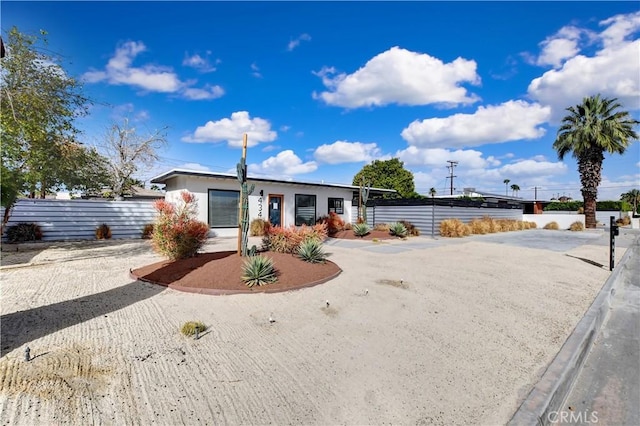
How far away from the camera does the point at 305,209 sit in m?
16.9

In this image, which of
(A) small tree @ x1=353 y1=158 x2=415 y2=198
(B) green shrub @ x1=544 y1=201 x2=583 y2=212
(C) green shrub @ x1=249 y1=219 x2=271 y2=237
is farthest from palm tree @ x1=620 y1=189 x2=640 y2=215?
(C) green shrub @ x1=249 y1=219 x2=271 y2=237

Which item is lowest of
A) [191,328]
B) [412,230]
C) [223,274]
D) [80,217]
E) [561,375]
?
[561,375]

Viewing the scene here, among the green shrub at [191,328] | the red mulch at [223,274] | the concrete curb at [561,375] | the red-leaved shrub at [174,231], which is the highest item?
the red-leaved shrub at [174,231]

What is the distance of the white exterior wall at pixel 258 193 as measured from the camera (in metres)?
13.1

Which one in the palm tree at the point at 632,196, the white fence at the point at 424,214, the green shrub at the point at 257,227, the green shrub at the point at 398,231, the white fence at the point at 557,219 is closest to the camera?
the green shrub at the point at 257,227

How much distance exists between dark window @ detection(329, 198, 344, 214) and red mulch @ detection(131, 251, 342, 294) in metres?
11.2

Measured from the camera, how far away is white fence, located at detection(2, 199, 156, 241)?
11211mm

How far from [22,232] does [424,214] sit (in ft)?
58.0

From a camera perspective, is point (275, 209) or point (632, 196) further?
point (632, 196)

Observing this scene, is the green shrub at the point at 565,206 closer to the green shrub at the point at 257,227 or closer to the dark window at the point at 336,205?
the dark window at the point at 336,205

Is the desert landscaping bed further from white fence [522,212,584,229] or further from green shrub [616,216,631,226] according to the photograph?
green shrub [616,216,631,226]

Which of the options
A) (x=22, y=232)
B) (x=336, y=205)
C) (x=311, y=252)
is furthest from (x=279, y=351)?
(x=336, y=205)

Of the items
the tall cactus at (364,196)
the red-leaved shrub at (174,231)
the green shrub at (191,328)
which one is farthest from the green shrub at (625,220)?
the green shrub at (191,328)

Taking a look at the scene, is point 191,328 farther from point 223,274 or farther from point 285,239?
point 285,239
